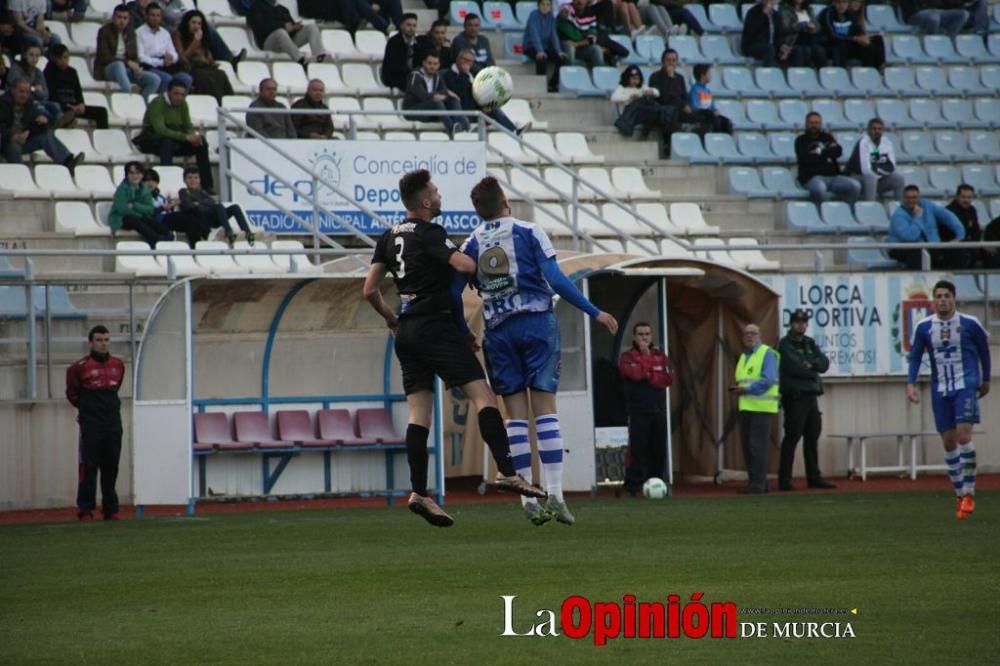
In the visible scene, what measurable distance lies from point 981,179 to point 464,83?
8632 mm

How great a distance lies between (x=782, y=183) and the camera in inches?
1032

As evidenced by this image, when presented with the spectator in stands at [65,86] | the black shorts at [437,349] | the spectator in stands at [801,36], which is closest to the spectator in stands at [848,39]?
the spectator in stands at [801,36]

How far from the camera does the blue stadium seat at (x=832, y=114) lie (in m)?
27.9

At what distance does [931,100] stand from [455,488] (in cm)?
1208

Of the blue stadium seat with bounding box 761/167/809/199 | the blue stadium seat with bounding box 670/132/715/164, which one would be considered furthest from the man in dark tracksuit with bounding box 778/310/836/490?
the blue stadium seat with bounding box 670/132/715/164

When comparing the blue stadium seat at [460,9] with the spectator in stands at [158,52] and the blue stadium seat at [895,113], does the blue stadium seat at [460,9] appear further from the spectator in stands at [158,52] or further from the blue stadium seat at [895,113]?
A: the blue stadium seat at [895,113]

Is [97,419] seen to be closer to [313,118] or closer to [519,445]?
[313,118]

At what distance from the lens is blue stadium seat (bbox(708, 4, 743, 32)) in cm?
2967

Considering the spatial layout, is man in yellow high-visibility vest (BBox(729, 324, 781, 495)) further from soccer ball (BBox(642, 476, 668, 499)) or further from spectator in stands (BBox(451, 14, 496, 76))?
spectator in stands (BBox(451, 14, 496, 76))

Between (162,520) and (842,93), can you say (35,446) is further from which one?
(842,93)

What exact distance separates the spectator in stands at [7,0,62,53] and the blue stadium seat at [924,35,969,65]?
Result: 15.1 meters

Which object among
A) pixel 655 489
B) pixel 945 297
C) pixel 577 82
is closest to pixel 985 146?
pixel 577 82

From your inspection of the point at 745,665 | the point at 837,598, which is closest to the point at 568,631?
the point at 745,665

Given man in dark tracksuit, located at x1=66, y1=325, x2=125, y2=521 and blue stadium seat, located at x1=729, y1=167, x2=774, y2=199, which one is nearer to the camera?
man in dark tracksuit, located at x1=66, y1=325, x2=125, y2=521
